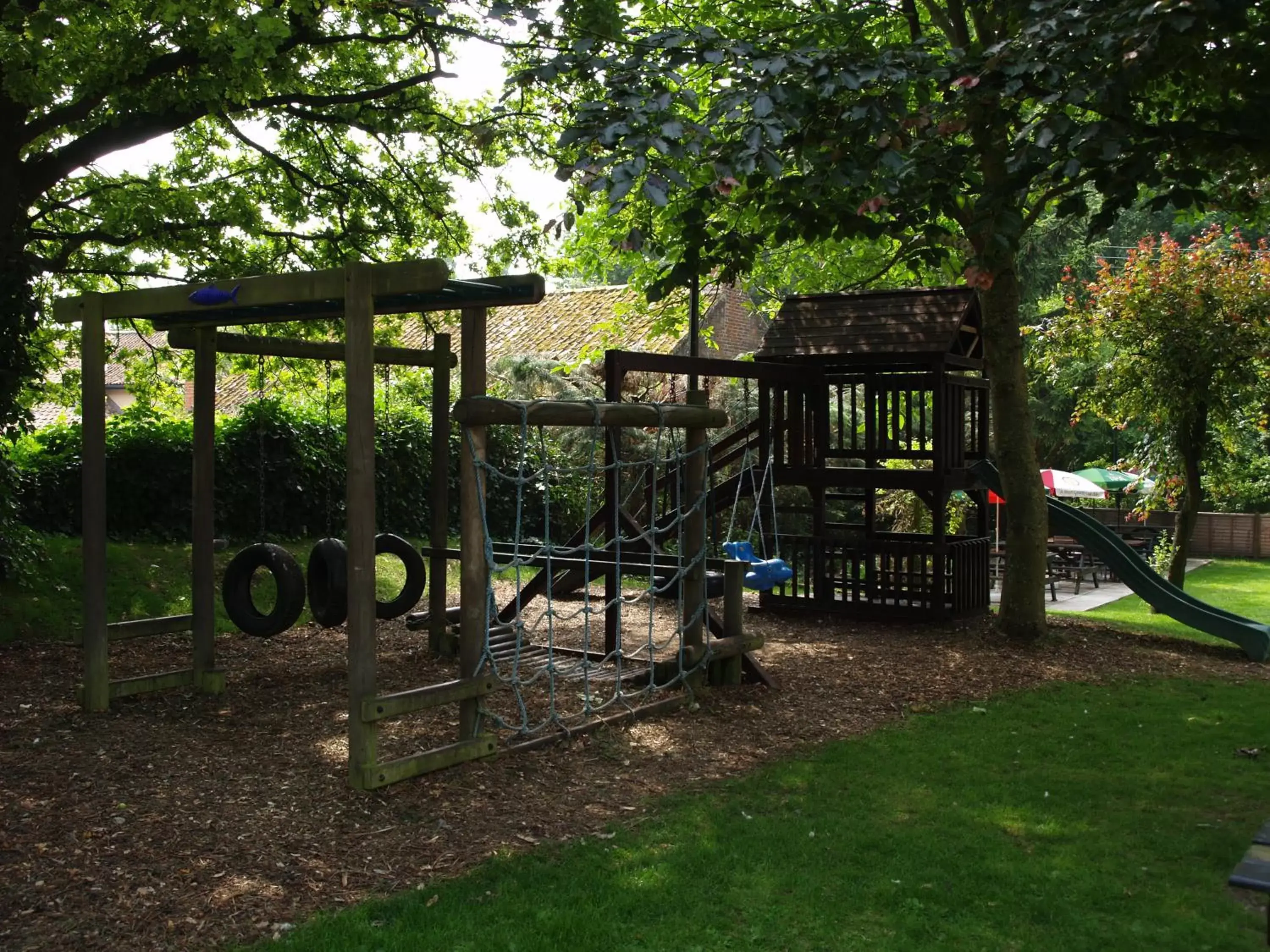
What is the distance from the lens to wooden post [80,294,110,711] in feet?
24.2

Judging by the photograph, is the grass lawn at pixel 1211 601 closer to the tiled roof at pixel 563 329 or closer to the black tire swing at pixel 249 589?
the black tire swing at pixel 249 589

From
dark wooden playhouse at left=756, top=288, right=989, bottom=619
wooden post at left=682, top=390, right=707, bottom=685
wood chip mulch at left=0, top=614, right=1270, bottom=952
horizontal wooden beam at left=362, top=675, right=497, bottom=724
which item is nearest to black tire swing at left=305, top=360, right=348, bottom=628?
wood chip mulch at left=0, top=614, right=1270, bottom=952

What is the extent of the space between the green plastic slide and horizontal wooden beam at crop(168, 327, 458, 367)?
18.7 ft

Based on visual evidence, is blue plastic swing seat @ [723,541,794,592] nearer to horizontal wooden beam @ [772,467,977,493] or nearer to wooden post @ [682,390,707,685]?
wooden post @ [682,390,707,685]

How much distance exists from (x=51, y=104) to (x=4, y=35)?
47.2 inches

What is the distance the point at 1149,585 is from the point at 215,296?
954cm

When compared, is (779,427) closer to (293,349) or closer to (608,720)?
(293,349)

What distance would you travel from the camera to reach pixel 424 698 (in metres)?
6.06

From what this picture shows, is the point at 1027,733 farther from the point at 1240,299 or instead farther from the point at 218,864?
the point at 1240,299

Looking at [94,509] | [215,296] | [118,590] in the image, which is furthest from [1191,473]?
[118,590]

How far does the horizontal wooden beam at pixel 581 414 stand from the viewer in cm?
623

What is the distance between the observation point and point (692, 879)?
484cm

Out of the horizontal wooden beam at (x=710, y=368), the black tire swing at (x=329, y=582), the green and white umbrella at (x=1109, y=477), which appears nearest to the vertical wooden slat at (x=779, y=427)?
the horizontal wooden beam at (x=710, y=368)

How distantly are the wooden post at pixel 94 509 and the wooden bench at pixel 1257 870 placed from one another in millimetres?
6454
